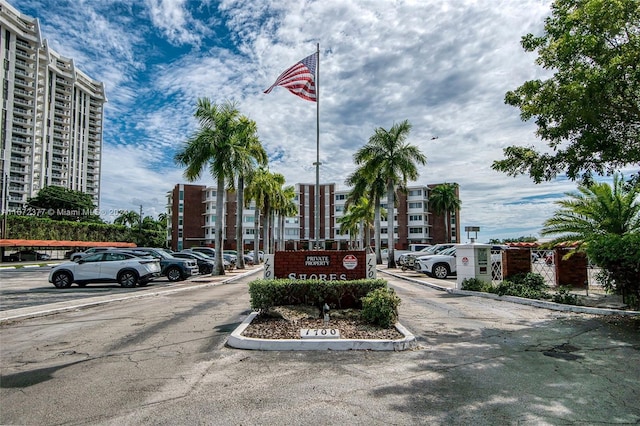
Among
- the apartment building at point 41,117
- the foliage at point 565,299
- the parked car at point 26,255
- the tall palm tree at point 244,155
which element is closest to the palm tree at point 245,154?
the tall palm tree at point 244,155

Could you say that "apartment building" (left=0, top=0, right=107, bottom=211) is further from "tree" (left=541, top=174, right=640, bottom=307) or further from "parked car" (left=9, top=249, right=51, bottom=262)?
"tree" (left=541, top=174, right=640, bottom=307)

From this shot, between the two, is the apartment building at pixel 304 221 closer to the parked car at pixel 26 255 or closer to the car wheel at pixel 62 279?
the parked car at pixel 26 255

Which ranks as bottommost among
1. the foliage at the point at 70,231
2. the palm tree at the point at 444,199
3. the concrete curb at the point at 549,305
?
the concrete curb at the point at 549,305

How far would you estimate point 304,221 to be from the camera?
8938 cm

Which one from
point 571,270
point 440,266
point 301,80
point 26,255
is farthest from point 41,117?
point 571,270

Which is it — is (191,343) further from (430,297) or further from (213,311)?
(430,297)

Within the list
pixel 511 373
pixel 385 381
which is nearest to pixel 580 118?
pixel 511 373

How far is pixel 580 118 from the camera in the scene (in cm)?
947

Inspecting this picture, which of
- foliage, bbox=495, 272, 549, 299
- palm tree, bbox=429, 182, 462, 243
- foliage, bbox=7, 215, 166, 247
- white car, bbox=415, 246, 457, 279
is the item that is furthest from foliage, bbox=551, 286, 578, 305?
palm tree, bbox=429, 182, 462, 243

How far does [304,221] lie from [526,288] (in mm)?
76403

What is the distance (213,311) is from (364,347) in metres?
5.56

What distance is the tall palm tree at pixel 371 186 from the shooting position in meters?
35.1

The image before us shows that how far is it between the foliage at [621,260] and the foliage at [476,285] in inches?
195

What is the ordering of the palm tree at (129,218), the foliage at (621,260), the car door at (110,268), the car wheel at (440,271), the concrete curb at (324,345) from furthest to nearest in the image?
the palm tree at (129,218), the car wheel at (440,271), the car door at (110,268), the foliage at (621,260), the concrete curb at (324,345)
